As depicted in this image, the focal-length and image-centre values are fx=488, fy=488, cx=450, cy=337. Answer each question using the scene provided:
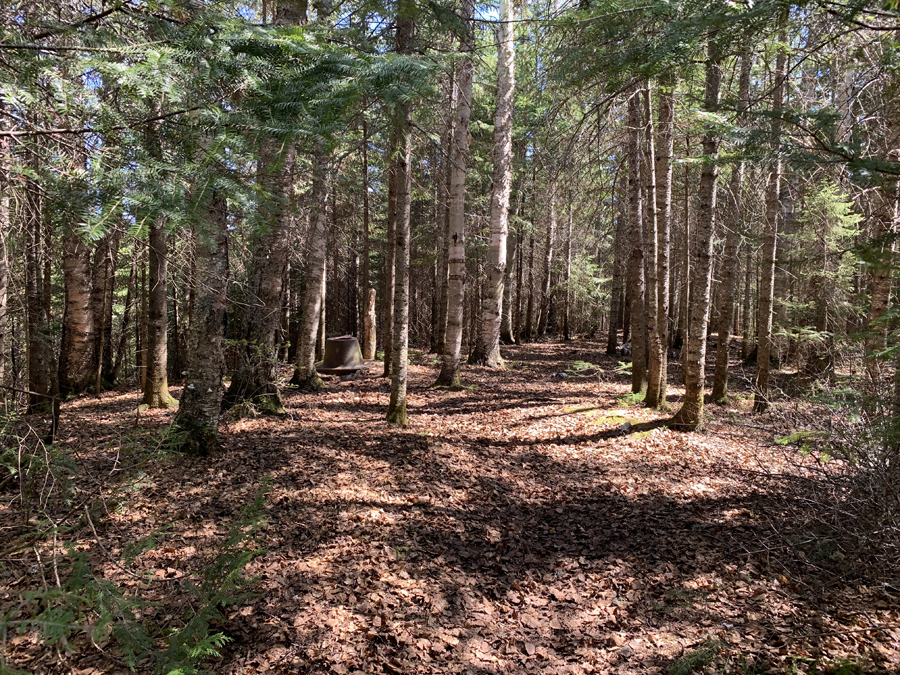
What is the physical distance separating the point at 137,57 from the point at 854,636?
5746mm

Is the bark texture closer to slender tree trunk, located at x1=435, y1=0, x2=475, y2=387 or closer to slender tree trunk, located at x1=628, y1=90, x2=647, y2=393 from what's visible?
slender tree trunk, located at x1=628, y1=90, x2=647, y2=393

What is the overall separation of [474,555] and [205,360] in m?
3.76

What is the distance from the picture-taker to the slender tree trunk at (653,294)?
8.58 meters

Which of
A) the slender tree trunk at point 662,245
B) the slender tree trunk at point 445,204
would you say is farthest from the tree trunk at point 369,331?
the slender tree trunk at point 662,245

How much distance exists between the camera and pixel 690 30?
4047 millimetres

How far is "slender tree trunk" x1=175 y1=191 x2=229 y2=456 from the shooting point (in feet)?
18.5

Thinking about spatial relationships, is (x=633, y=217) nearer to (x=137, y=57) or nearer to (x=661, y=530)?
(x=661, y=530)

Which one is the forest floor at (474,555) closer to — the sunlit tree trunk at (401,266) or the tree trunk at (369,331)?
the sunlit tree trunk at (401,266)

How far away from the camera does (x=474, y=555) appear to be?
459cm

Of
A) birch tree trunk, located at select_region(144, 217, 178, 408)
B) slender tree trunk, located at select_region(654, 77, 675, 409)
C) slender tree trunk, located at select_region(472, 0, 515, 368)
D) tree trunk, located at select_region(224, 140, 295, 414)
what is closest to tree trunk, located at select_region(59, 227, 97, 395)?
birch tree trunk, located at select_region(144, 217, 178, 408)

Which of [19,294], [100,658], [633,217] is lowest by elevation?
[100,658]

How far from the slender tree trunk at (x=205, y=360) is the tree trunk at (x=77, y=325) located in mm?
4154

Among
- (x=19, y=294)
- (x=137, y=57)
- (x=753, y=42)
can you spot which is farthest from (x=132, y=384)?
(x=753, y=42)

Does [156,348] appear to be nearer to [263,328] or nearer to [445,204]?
[263,328]
